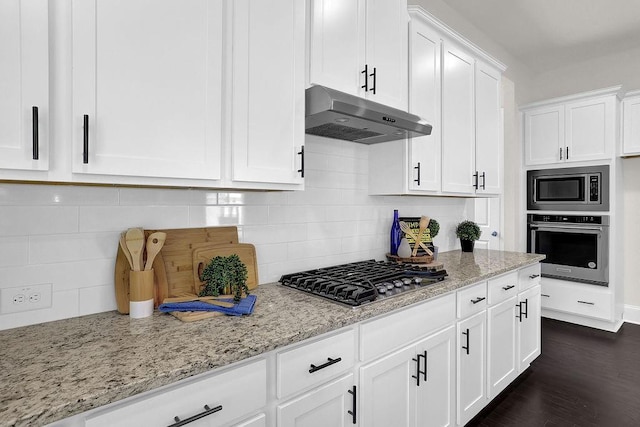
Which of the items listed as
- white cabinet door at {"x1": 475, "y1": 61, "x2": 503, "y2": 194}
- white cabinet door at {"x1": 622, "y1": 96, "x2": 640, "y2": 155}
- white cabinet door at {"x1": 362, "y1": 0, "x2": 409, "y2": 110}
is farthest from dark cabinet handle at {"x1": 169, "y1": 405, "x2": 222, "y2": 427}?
white cabinet door at {"x1": 622, "y1": 96, "x2": 640, "y2": 155}

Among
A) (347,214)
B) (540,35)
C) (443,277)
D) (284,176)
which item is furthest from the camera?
(540,35)

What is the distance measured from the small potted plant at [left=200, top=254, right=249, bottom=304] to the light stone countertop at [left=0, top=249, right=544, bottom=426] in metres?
0.13

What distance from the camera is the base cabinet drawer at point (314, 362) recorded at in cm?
118

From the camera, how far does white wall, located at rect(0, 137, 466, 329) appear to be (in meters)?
1.24

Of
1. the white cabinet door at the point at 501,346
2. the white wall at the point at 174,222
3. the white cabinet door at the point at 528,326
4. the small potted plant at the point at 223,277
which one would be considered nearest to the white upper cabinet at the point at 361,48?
the white wall at the point at 174,222

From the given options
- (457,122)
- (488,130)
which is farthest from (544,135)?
(457,122)

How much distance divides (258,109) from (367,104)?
58 cm

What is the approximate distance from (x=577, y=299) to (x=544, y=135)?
1918 millimetres

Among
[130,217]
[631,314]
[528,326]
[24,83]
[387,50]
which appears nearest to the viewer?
[24,83]

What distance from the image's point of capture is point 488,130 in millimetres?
2969

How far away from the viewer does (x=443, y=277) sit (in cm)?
198

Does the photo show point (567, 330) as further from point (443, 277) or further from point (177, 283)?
point (177, 283)

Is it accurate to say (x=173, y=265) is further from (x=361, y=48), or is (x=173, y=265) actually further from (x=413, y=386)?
(x=361, y=48)

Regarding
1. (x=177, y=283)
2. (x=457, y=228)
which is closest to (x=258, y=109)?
(x=177, y=283)
